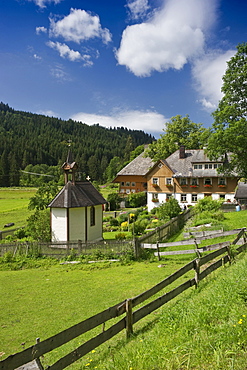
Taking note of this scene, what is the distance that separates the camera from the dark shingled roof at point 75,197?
2150cm

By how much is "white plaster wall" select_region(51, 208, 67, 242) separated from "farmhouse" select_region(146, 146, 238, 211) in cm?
2369

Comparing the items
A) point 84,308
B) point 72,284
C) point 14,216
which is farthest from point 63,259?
Answer: point 14,216

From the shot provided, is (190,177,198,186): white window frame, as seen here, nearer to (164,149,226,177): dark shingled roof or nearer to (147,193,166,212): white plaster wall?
(164,149,226,177): dark shingled roof

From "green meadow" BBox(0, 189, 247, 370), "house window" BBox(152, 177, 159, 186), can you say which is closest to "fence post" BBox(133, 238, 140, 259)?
"green meadow" BBox(0, 189, 247, 370)

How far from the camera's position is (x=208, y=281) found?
A: 8.66m

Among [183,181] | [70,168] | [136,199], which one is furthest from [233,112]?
[136,199]

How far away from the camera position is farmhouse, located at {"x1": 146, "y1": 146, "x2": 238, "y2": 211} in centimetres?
3903

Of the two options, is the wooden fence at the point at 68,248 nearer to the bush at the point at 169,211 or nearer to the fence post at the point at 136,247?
the fence post at the point at 136,247

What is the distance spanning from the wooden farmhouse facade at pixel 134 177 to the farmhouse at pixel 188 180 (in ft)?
28.3

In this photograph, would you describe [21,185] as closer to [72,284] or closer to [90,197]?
[90,197]

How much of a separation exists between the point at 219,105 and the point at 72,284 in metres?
20.9

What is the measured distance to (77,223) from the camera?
21734 mm

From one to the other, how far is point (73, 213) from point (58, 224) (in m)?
1.51

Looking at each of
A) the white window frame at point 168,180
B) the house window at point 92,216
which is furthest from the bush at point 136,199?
the house window at point 92,216
